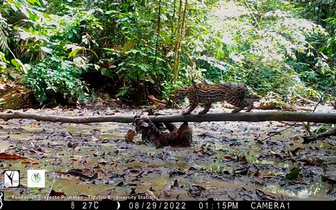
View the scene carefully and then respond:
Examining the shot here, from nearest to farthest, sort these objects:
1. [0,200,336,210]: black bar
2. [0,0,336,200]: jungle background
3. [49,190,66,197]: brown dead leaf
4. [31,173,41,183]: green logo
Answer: [0,200,336,210]: black bar → [49,190,66,197]: brown dead leaf → [31,173,41,183]: green logo → [0,0,336,200]: jungle background

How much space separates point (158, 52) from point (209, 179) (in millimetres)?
7454

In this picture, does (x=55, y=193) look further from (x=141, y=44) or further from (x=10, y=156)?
(x=141, y=44)

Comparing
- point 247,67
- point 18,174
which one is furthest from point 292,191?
point 247,67

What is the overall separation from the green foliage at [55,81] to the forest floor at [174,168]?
4319mm

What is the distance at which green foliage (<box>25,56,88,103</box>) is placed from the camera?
8.55 meters

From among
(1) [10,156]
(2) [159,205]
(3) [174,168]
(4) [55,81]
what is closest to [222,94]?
(3) [174,168]

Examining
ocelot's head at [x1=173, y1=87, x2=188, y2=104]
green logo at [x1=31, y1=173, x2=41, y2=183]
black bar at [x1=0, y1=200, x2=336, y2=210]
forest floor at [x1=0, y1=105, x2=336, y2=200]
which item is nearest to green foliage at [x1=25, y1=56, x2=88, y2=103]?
forest floor at [x1=0, y1=105, x2=336, y2=200]

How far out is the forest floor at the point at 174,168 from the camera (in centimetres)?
205

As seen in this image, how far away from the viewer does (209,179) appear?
7.89 ft

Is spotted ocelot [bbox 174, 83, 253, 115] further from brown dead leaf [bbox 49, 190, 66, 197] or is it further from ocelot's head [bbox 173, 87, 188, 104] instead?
brown dead leaf [bbox 49, 190, 66, 197]

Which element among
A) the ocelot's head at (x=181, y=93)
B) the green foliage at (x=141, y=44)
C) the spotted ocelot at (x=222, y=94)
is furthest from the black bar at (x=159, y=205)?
the green foliage at (x=141, y=44)

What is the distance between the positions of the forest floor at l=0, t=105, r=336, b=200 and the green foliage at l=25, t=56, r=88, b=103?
14.2 ft

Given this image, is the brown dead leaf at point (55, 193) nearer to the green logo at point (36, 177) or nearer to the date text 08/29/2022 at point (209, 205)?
the green logo at point (36, 177)

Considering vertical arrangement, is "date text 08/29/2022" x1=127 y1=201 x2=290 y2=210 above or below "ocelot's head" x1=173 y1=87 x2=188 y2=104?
below
